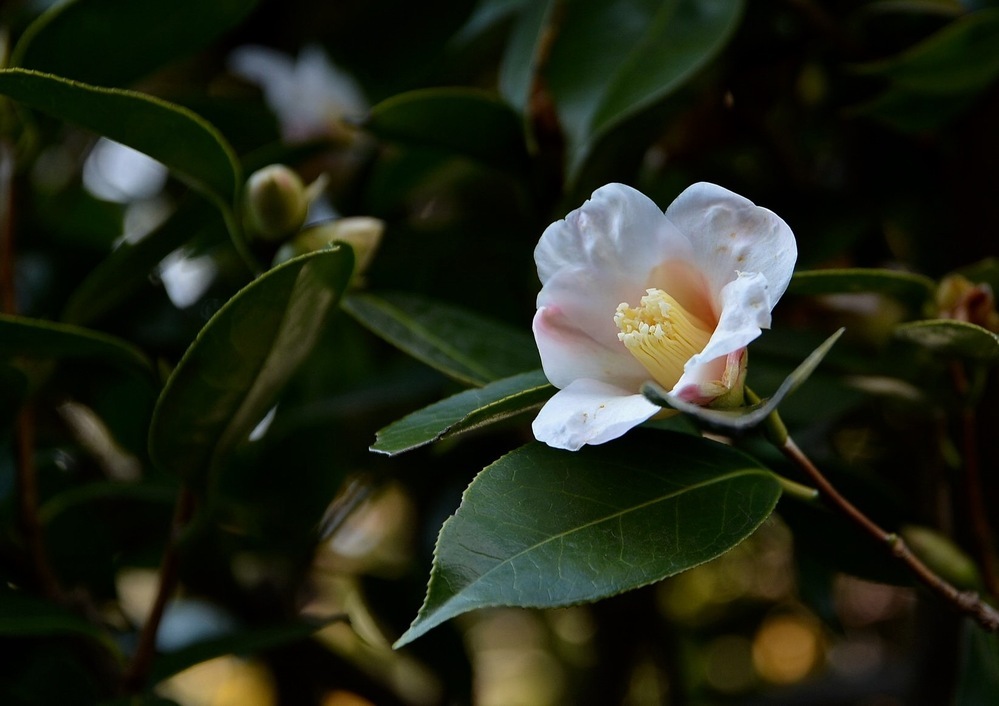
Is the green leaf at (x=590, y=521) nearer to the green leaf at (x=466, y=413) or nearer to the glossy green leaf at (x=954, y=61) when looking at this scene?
the green leaf at (x=466, y=413)

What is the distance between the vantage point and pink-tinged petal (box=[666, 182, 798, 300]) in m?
0.46

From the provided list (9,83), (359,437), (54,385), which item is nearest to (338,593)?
(359,437)

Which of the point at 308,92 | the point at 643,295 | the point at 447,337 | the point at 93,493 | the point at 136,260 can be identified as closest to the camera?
the point at 643,295

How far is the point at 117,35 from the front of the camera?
28.5 inches

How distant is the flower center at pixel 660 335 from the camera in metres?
0.50

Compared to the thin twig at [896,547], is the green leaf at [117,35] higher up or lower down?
higher up

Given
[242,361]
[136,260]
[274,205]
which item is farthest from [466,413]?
[136,260]

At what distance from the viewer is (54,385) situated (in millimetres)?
1009

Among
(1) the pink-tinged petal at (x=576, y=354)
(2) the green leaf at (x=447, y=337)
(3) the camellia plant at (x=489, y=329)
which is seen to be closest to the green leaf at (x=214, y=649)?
(3) the camellia plant at (x=489, y=329)

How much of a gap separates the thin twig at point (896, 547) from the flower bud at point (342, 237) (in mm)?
332

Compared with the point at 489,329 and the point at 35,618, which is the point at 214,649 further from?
the point at 489,329

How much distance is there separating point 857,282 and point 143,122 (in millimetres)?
464

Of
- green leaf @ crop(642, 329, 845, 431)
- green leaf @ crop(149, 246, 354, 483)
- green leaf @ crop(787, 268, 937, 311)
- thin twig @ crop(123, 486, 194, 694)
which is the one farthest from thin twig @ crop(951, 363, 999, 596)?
thin twig @ crop(123, 486, 194, 694)

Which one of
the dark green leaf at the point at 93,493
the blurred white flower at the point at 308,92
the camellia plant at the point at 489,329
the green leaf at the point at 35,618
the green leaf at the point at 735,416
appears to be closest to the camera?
the green leaf at the point at 735,416
